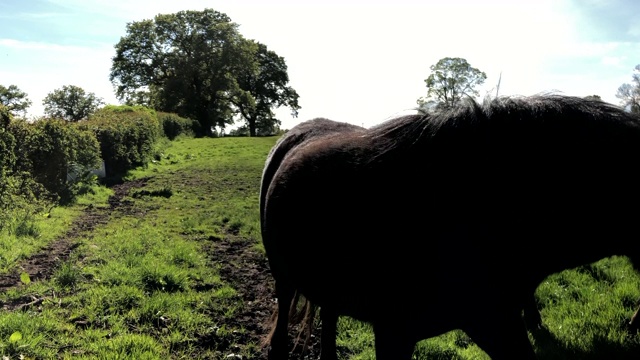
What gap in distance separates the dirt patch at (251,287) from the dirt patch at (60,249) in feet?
7.17

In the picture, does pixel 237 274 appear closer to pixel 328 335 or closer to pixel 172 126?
pixel 328 335

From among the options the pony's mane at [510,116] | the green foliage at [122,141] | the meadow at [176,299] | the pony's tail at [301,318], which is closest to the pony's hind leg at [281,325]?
the pony's tail at [301,318]

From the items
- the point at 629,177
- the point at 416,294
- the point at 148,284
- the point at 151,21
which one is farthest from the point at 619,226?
the point at 151,21

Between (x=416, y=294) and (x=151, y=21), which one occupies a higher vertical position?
(x=151, y=21)

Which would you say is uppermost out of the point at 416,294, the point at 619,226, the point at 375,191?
the point at 375,191

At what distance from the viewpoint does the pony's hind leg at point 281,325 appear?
3.63 m

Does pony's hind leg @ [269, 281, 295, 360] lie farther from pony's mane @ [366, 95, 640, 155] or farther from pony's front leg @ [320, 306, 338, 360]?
pony's mane @ [366, 95, 640, 155]

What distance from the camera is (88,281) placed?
18.2ft

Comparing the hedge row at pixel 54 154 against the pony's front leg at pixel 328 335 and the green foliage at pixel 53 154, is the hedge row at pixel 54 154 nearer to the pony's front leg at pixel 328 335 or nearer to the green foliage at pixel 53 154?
the green foliage at pixel 53 154

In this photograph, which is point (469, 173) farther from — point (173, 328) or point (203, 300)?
point (203, 300)

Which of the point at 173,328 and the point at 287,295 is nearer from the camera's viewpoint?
the point at 287,295

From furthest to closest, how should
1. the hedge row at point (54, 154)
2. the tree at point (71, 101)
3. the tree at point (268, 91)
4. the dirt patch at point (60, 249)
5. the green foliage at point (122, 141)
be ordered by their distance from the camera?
the tree at point (71, 101)
the tree at point (268, 91)
the green foliage at point (122, 141)
the hedge row at point (54, 154)
the dirt patch at point (60, 249)

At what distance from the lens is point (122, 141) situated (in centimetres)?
1594

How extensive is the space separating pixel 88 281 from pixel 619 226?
5.56 metres
